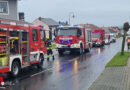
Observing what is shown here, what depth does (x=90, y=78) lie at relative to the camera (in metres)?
11.0

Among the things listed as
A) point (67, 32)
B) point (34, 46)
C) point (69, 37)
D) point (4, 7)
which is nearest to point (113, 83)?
point (34, 46)

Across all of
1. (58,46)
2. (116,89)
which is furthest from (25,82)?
(58,46)

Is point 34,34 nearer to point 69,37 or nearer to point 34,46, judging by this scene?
point 34,46

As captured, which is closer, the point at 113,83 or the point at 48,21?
the point at 113,83

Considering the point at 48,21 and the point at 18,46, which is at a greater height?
the point at 48,21

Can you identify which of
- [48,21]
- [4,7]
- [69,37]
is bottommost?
[69,37]

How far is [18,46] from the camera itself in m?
11.8

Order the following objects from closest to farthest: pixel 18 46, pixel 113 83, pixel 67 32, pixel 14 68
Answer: pixel 113 83 < pixel 14 68 < pixel 18 46 < pixel 67 32

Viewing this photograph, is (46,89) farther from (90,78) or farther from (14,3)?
(14,3)

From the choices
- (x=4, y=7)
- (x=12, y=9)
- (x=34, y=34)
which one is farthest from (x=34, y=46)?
(x=12, y=9)

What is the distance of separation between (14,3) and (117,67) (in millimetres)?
15602

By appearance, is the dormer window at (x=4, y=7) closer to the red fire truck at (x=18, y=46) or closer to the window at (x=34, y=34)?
the red fire truck at (x=18, y=46)

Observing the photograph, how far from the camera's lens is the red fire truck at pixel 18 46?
10406 mm

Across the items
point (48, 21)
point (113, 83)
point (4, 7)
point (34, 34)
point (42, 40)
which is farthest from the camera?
point (48, 21)
